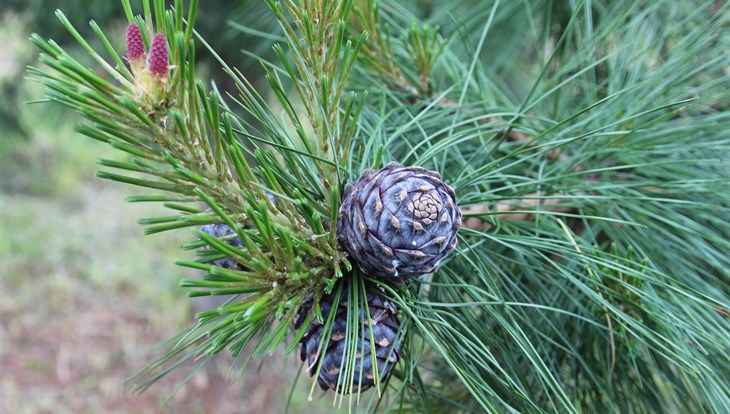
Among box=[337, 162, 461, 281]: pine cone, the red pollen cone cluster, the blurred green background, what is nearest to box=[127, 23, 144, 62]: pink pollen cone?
the red pollen cone cluster

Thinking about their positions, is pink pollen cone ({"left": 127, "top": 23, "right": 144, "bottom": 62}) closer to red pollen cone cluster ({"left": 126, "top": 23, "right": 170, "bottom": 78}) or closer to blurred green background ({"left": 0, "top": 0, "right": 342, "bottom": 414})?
red pollen cone cluster ({"left": 126, "top": 23, "right": 170, "bottom": 78})

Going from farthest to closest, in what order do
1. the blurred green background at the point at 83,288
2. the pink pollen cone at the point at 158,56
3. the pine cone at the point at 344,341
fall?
1. the blurred green background at the point at 83,288
2. the pine cone at the point at 344,341
3. the pink pollen cone at the point at 158,56

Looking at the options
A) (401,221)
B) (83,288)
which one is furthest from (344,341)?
(83,288)

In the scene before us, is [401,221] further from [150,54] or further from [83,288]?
[83,288]

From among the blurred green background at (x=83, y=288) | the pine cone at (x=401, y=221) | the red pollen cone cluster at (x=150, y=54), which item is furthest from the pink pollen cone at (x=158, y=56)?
the blurred green background at (x=83, y=288)

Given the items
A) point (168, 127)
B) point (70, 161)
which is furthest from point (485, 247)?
point (70, 161)

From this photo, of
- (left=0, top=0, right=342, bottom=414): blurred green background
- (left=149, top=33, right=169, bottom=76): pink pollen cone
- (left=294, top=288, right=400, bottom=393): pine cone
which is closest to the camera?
(left=149, top=33, right=169, bottom=76): pink pollen cone

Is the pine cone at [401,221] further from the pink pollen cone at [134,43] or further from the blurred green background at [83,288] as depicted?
the blurred green background at [83,288]

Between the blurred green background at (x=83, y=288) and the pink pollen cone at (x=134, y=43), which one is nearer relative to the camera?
the pink pollen cone at (x=134, y=43)
